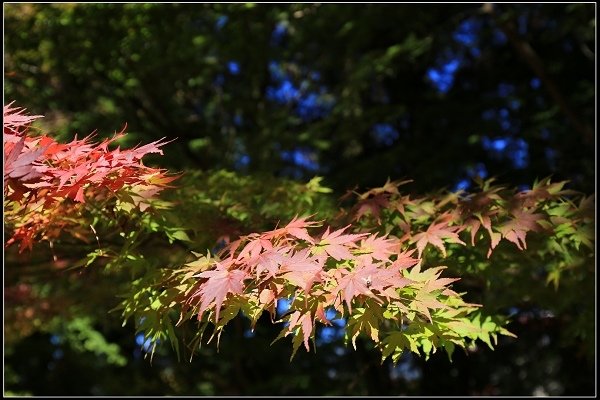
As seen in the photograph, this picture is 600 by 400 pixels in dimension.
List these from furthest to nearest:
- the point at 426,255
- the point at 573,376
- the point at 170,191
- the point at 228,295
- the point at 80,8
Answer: the point at 573,376, the point at 80,8, the point at 170,191, the point at 426,255, the point at 228,295

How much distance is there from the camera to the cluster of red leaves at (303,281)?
5.44 ft

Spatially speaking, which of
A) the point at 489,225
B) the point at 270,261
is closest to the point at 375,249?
the point at 270,261

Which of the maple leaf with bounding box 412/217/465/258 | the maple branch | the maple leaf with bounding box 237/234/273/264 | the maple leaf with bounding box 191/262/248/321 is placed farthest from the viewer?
the maple branch

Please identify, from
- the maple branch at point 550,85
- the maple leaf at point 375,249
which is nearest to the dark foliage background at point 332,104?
the maple branch at point 550,85

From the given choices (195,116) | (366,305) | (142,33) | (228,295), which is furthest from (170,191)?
(195,116)

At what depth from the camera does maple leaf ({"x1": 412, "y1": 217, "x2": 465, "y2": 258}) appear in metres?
2.13

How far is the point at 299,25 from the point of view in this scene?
5762 millimetres

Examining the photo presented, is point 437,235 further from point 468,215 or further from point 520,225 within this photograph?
point 520,225

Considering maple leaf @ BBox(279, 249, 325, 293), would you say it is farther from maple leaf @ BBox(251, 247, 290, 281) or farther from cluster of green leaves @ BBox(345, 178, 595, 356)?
cluster of green leaves @ BBox(345, 178, 595, 356)

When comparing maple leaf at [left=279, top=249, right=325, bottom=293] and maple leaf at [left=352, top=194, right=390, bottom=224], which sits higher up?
maple leaf at [left=279, top=249, right=325, bottom=293]

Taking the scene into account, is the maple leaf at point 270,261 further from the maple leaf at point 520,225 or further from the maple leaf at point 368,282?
the maple leaf at point 520,225

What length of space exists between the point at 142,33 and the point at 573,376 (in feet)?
18.0

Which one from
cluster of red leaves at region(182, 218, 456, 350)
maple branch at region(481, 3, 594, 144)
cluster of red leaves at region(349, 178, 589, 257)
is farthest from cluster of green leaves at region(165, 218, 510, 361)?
maple branch at region(481, 3, 594, 144)

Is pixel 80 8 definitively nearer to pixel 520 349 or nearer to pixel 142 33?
pixel 142 33
